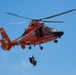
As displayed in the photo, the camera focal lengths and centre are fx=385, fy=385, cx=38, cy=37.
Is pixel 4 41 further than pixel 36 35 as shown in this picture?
Yes

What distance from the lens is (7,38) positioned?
7419 cm

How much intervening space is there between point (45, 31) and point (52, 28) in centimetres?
162

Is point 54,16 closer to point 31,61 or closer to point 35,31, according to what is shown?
point 35,31

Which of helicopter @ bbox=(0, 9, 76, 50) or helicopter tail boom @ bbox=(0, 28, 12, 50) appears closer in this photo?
helicopter @ bbox=(0, 9, 76, 50)

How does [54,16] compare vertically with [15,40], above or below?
above

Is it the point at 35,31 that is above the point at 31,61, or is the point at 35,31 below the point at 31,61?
above

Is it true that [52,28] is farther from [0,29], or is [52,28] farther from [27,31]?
[0,29]

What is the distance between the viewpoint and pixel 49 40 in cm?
6588

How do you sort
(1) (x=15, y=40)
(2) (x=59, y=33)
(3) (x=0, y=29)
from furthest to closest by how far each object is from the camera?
(3) (x=0, y=29) → (1) (x=15, y=40) → (2) (x=59, y=33)

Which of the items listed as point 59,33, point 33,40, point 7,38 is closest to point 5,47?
point 7,38

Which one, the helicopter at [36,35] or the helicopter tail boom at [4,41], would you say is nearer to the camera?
the helicopter at [36,35]

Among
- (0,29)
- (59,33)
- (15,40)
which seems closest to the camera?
(59,33)

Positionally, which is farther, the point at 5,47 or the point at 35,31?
the point at 5,47

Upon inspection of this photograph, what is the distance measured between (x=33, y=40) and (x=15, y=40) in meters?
4.60
